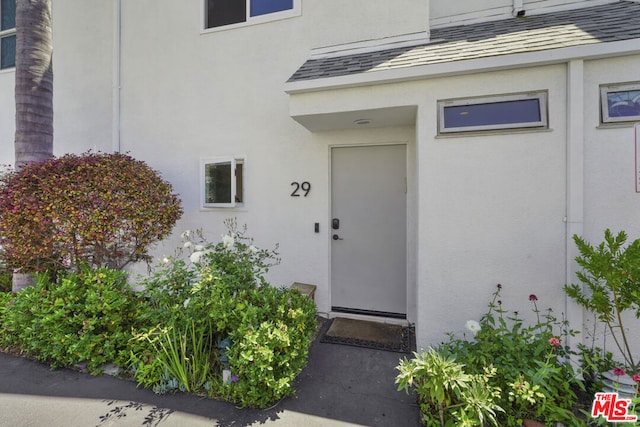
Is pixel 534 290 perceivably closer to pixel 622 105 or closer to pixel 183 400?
pixel 622 105

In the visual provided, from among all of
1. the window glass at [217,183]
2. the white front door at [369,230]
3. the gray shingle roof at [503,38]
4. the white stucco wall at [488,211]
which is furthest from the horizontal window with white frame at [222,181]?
the white stucco wall at [488,211]

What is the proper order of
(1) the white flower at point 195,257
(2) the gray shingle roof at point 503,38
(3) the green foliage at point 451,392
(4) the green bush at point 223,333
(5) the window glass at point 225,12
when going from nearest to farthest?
1. (3) the green foliage at point 451,392
2. (4) the green bush at point 223,333
3. (2) the gray shingle roof at point 503,38
4. (1) the white flower at point 195,257
5. (5) the window glass at point 225,12

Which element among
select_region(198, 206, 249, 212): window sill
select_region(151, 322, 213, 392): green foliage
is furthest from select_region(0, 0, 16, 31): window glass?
select_region(151, 322, 213, 392): green foliage

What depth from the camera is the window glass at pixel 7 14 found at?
6395 millimetres

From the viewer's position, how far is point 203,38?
16.3ft

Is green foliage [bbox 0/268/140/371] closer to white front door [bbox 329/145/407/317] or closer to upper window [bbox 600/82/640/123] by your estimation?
white front door [bbox 329/145/407/317]

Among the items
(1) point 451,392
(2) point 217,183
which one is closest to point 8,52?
(2) point 217,183

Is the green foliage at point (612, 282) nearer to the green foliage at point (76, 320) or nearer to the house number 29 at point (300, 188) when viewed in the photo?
the house number 29 at point (300, 188)

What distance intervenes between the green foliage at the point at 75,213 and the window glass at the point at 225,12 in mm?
2926

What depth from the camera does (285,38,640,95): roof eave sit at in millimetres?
2596

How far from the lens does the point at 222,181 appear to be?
484 cm

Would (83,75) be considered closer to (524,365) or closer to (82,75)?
(82,75)

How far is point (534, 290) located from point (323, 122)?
10.0 feet

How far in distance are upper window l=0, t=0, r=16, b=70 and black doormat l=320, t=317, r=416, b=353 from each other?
8.94m
